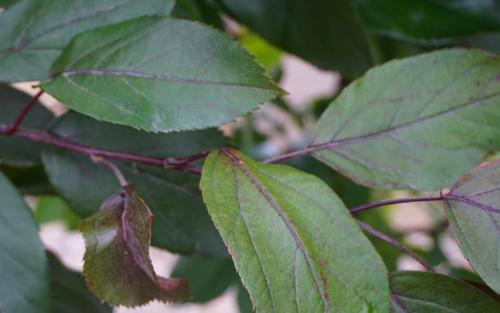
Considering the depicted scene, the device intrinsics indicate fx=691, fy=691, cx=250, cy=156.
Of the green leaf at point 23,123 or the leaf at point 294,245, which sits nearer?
the leaf at point 294,245

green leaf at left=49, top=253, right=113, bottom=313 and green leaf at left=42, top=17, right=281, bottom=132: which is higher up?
green leaf at left=42, top=17, right=281, bottom=132

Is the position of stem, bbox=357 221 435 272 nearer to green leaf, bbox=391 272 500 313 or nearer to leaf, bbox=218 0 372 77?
green leaf, bbox=391 272 500 313

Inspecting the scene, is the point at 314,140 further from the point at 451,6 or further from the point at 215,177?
the point at 451,6

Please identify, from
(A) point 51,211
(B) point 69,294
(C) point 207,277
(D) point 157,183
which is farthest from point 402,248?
(A) point 51,211

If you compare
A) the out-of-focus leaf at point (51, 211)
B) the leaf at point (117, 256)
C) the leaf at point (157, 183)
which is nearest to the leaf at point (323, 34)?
the leaf at point (157, 183)

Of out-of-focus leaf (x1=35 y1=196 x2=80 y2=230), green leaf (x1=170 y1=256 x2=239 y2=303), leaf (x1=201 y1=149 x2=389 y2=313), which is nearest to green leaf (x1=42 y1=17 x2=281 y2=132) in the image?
leaf (x1=201 y1=149 x2=389 y2=313)

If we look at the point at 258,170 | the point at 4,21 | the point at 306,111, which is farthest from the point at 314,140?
the point at 306,111

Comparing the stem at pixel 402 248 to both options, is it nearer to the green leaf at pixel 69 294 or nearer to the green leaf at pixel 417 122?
the green leaf at pixel 417 122

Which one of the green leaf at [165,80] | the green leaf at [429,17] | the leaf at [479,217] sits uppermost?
the green leaf at [165,80]
